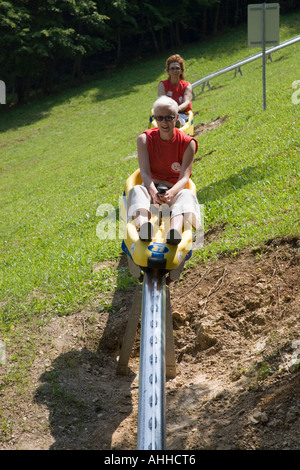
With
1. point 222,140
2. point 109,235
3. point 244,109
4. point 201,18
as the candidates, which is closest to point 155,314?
point 109,235

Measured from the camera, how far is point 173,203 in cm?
501

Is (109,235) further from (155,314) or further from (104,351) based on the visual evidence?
(155,314)

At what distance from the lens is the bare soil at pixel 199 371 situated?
385 cm

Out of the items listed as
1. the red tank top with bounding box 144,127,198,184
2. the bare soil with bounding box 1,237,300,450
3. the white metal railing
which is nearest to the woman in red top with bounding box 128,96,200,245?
the red tank top with bounding box 144,127,198,184

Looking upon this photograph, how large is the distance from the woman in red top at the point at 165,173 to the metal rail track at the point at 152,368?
45cm

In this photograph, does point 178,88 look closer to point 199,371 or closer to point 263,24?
point 263,24

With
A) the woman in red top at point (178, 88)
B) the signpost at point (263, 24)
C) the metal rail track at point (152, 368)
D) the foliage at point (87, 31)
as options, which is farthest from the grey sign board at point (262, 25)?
the foliage at point (87, 31)

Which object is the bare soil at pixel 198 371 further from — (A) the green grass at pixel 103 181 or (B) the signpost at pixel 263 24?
(B) the signpost at pixel 263 24

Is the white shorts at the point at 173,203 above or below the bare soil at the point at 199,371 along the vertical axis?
above

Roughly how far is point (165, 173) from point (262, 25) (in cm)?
757

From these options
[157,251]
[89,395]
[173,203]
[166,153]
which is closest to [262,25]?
[166,153]

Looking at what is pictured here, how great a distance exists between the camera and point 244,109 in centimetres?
1349

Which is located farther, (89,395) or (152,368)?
(89,395)
